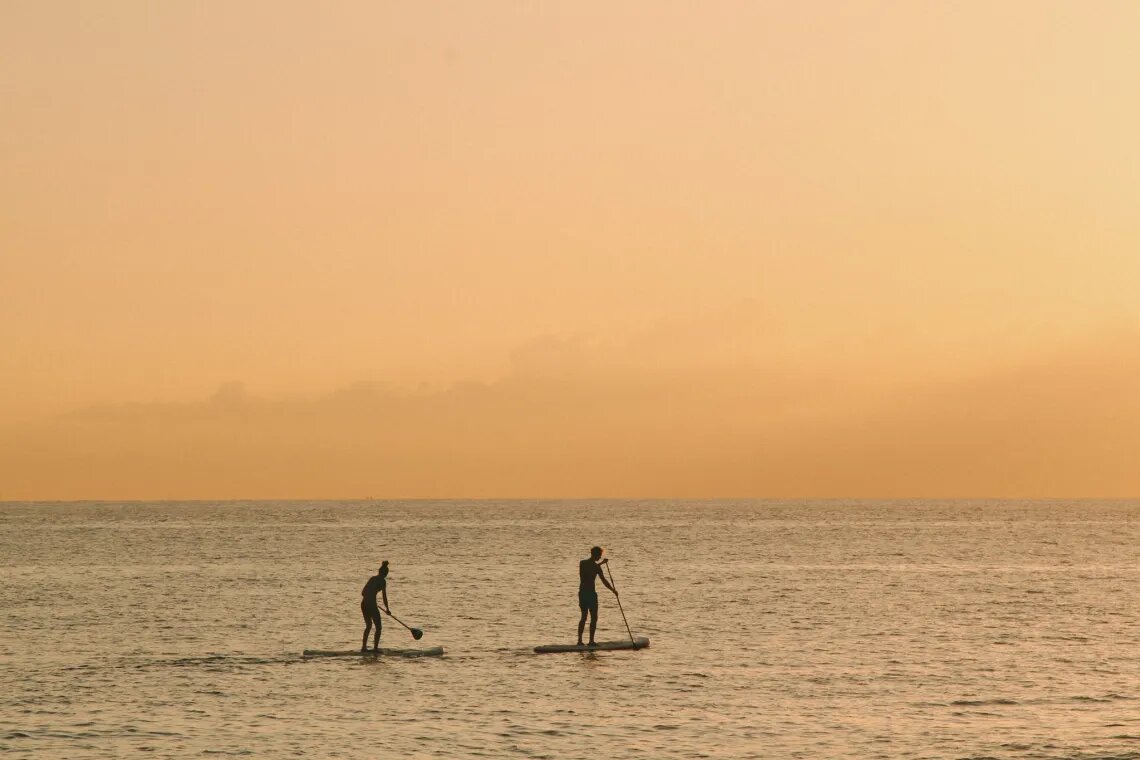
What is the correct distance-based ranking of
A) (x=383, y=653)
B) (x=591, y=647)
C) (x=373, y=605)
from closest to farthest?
(x=383, y=653) < (x=591, y=647) < (x=373, y=605)

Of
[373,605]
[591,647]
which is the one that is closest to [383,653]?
[373,605]

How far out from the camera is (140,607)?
53.7 meters

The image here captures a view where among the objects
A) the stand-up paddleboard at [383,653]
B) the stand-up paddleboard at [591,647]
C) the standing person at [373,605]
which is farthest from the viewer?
the stand-up paddleboard at [591,647]

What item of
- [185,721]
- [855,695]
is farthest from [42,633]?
[855,695]

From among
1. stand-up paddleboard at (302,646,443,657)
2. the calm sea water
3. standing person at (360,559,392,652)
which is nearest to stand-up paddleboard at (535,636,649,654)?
the calm sea water

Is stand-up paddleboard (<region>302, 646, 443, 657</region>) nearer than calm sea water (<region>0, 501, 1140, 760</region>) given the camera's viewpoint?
No

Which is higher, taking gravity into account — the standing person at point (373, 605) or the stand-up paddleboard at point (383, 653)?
the standing person at point (373, 605)

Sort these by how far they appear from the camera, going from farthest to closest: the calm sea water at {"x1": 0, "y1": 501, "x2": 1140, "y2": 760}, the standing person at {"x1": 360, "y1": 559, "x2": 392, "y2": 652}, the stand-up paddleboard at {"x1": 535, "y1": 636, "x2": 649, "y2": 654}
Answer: the stand-up paddleboard at {"x1": 535, "y1": 636, "x2": 649, "y2": 654}, the standing person at {"x1": 360, "y1": 559, "x2": 392, "y2": 652}, the calm sea water at {"x1": 0, "y1": 501, "x2": 1140, "y2": 760}

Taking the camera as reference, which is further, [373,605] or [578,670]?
[373,605]

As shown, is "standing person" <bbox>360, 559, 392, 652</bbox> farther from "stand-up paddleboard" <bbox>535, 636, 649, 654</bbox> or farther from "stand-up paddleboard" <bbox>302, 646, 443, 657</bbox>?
"stand-up paddleboard" <bbox>535, 636, 649, 654</bbox>

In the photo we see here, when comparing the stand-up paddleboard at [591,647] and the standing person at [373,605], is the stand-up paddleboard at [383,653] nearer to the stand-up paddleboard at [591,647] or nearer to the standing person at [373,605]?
the standing person at [373,605]

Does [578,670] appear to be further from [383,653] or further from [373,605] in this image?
[373,605]

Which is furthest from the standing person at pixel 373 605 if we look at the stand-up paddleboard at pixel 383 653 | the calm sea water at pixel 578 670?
the calm sea water at pixel 578 670

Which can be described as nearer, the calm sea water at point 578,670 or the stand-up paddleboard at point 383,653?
the calm sea water at point 578,670
